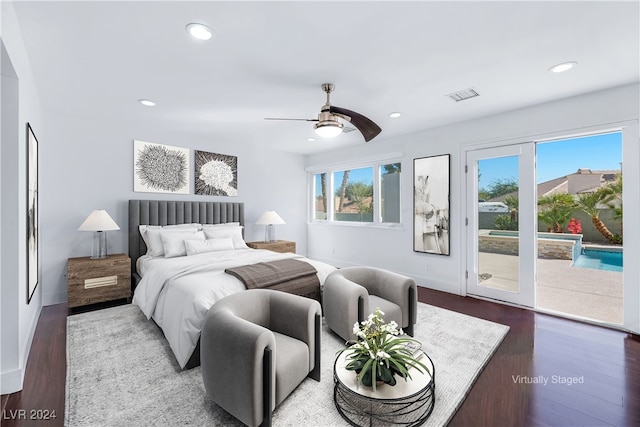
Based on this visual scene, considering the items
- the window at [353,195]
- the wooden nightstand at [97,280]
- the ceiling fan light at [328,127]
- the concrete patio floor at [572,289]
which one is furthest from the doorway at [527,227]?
the wooden nightstand at [97,280]

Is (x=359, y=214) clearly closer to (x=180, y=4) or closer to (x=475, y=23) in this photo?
(x=475, y=23)

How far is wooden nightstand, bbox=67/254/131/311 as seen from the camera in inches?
135

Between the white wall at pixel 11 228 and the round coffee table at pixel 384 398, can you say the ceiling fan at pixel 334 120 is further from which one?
the white wall at pixel 11 228

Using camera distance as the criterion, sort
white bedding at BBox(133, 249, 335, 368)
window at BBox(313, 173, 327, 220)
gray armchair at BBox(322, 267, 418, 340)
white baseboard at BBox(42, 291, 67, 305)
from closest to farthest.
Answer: white bedding at BBox(133, 249, 335, 368)
gray armchair at BBox(322, 267, 418, 340)
white baseboard at BBox(42, 291, 67, 305)
window at BBox(313, 173, 327, 220)

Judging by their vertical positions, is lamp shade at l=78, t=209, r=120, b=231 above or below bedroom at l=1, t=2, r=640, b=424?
below

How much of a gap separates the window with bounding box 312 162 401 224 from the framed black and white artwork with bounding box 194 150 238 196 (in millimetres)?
1981

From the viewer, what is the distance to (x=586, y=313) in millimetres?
3484

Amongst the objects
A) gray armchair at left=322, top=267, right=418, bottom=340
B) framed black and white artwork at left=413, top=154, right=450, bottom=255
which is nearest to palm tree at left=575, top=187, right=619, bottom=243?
framed black and white artwork at left=413, top=154, right=450, bottom=255

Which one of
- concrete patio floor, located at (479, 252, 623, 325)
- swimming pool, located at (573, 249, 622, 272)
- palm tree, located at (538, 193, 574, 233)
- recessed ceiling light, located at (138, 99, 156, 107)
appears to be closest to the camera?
recessed ceiling light, located at (138, 99, 156, 107)

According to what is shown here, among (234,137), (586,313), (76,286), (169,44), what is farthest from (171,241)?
(586,313)

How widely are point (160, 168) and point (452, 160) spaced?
14.8 feet

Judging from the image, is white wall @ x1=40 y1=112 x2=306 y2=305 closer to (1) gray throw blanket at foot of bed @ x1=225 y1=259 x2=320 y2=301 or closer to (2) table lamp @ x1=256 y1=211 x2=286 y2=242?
(2) table lamp @ x1=256 y1=211 x2=286 y2=242

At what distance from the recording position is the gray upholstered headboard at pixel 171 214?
4156 millimetres

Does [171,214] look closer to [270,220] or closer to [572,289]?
[270,220]
